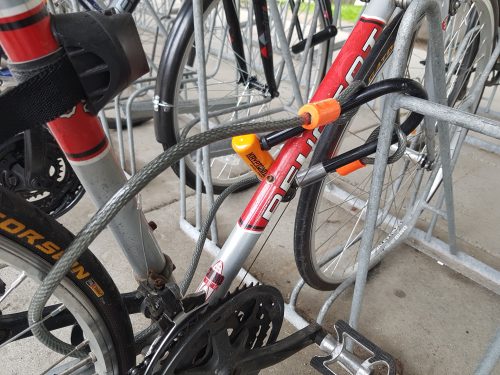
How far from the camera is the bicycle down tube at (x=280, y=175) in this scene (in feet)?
2.69

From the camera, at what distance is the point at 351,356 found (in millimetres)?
857

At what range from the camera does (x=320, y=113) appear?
0.63m

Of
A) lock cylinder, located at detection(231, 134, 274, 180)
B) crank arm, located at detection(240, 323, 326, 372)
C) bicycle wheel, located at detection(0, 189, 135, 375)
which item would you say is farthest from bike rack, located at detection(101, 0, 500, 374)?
bicycle wheel, located at detection(0, 189, 135, 375)

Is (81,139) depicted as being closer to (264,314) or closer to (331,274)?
(264,314)

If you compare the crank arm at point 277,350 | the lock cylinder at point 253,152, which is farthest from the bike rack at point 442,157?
the lock cylinder at point 253,152

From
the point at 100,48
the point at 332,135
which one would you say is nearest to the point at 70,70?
the point at 100,48

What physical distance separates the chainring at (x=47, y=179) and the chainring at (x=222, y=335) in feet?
3.12

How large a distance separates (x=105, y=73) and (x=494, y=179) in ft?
6.88

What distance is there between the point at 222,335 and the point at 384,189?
1076 millimetres

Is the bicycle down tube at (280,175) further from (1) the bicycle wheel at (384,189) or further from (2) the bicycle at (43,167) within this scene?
(2) the bicycle at (43,167)

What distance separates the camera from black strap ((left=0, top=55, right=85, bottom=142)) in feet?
1.67

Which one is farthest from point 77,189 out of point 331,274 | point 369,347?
point 369,347

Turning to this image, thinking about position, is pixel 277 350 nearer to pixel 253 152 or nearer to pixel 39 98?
pixel 253 152

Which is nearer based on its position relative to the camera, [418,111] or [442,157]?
[418,111]
